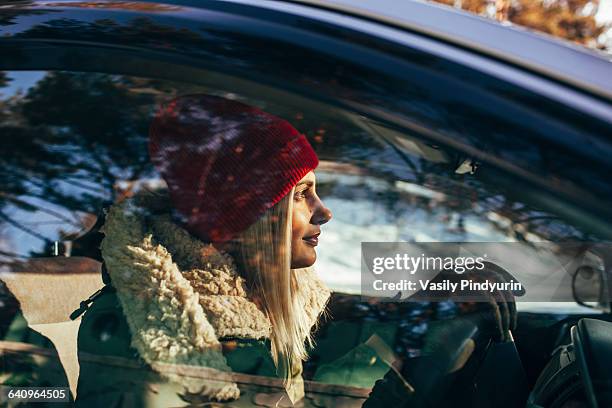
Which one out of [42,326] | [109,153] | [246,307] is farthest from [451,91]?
[42,326]

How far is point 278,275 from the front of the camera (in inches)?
51.4

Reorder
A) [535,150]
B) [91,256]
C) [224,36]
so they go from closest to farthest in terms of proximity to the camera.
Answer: [535,150]
[224,36]
[91,256]

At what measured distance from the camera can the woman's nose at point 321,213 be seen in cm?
131

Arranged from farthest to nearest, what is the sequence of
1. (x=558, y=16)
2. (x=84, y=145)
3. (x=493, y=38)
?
(x=558, y=16) < (x=84, y=145) < (x=493, y=38)

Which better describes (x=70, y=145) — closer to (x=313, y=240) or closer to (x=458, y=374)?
(x=313, y=240)

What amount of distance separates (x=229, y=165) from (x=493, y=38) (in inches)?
19.4

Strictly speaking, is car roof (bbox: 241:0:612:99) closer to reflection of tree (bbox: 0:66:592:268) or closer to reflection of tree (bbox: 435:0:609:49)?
reflection of tree (bbox: 0:66:592:268)

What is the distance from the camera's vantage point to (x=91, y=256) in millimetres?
1351

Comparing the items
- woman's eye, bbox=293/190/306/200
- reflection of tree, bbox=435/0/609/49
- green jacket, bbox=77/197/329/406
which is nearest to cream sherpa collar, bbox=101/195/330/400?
green jacket, bbox=77/197/329/406

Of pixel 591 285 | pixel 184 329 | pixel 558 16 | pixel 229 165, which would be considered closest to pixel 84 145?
pixel 229 165

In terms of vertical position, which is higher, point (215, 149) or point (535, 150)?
point (535, 150)

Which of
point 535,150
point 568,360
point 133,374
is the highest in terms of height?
point 535,150

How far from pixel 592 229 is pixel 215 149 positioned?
64 centimetres

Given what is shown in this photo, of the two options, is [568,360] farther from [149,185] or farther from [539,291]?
[149,185]
